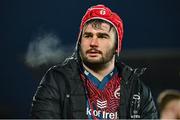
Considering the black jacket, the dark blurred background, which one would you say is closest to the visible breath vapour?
the dark blurred background

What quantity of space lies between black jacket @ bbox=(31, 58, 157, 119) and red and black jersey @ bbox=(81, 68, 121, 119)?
2 centimetres

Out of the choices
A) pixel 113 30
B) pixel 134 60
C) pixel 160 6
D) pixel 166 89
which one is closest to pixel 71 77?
pixel 113 30

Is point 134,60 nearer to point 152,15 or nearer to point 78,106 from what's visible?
point 152,15

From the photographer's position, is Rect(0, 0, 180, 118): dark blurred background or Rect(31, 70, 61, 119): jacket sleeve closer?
Rect(31, 70, 61, 119): jacket sleeve

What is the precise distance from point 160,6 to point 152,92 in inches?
16.6

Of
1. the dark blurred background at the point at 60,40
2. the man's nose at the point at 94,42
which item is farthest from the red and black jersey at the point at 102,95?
the dark blurred background at the point at 60,40

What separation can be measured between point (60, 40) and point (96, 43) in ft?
1.10

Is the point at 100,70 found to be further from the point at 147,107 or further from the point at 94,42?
the point at 147,107

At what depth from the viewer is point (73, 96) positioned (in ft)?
4.52

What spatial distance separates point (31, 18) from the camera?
1.72m

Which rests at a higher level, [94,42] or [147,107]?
[94,42]

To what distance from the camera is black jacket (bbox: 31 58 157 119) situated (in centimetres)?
135

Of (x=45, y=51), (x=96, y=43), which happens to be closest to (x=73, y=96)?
(x=96, y=43)

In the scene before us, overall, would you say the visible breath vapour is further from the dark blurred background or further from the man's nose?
the man's nose
